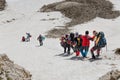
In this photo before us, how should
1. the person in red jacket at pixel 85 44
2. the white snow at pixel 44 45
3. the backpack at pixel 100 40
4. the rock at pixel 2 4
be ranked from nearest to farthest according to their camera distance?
1. the white snow at pixel 44 45
2. the backpack at pixel 100 40
3. the person in red jacket at pixel 85 44
4. the rock at pixel 2 4

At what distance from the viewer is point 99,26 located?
57.9m

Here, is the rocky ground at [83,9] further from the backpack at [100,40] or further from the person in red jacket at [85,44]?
the backpack at [100,40]

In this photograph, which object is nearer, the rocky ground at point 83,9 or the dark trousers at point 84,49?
the dark trousers at point 84,49

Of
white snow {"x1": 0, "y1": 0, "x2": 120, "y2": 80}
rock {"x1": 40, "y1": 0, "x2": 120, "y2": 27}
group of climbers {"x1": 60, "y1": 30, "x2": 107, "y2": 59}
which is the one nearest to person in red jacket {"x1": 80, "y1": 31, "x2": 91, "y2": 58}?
group of climbers {"x1": 60, "y1": 30, "x2": 107, "y2": 59}

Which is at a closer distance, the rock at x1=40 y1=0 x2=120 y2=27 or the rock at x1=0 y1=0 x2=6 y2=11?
the rock at x1=40 y1=0 x2=120 y2=27

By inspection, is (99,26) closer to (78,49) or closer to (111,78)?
(78,49)

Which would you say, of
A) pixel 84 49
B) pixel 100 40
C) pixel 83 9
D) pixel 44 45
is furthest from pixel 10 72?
pixel 83 9

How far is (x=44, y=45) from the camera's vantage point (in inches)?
1646

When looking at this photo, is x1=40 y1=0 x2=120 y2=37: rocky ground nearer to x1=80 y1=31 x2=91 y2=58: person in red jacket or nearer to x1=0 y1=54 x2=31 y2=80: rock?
x1=80 y1=31 x2=91 y2=58: person in red jacket

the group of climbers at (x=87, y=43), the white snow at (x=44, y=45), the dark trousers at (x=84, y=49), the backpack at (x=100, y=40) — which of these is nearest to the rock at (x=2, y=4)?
the white snow at (x=44, y=45)

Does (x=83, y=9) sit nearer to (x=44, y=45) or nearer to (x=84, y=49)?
(x=44, y=45)

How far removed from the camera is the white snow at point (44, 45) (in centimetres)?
2150

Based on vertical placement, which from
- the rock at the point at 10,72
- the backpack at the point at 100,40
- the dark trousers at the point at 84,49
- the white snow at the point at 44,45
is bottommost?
the white snow at the point at 44,45

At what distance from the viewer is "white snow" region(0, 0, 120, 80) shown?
2150 cm
